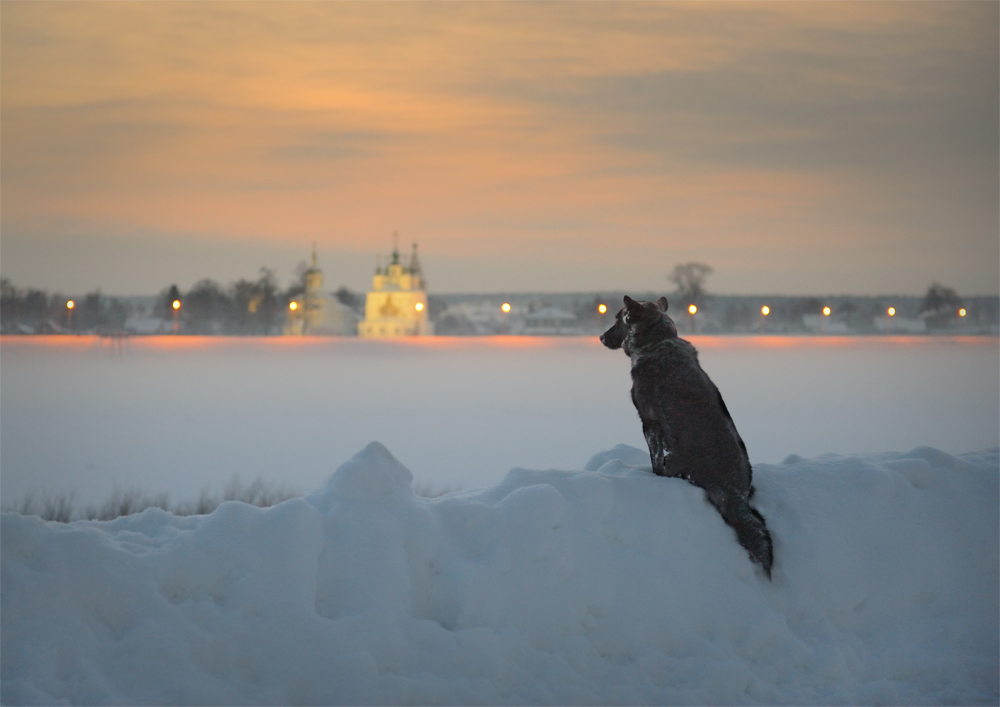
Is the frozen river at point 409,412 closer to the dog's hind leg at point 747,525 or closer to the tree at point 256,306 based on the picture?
the dog's hind leg at point 747,525

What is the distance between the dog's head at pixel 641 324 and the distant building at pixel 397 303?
109m

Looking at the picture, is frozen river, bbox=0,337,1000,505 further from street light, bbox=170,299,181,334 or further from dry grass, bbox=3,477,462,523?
street light, bbox=170,299,181,334

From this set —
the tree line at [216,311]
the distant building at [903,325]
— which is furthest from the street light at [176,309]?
the distant building at [903,325]

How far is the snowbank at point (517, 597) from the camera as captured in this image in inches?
146

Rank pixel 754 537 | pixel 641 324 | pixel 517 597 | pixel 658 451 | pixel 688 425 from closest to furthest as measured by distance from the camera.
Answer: pixel 517 597 < pixel 754 537 < pixel 688 425 < pixel 658 451 < pixel 641 324

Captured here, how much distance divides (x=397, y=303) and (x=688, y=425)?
114111mm

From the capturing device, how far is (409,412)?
3156cm

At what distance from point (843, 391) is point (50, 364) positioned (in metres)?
41.4

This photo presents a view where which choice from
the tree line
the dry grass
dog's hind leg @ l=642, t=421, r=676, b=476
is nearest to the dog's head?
dog's hind leg @ l=642, t=421, r=676, b=476

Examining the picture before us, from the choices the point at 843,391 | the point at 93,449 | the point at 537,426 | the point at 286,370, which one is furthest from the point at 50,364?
the point at 843,391

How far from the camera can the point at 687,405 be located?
521cm

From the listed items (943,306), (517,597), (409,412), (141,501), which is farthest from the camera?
(943,306)

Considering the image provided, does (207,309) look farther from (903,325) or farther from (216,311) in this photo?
(903,325)

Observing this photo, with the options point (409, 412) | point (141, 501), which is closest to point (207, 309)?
point (409, 412)
